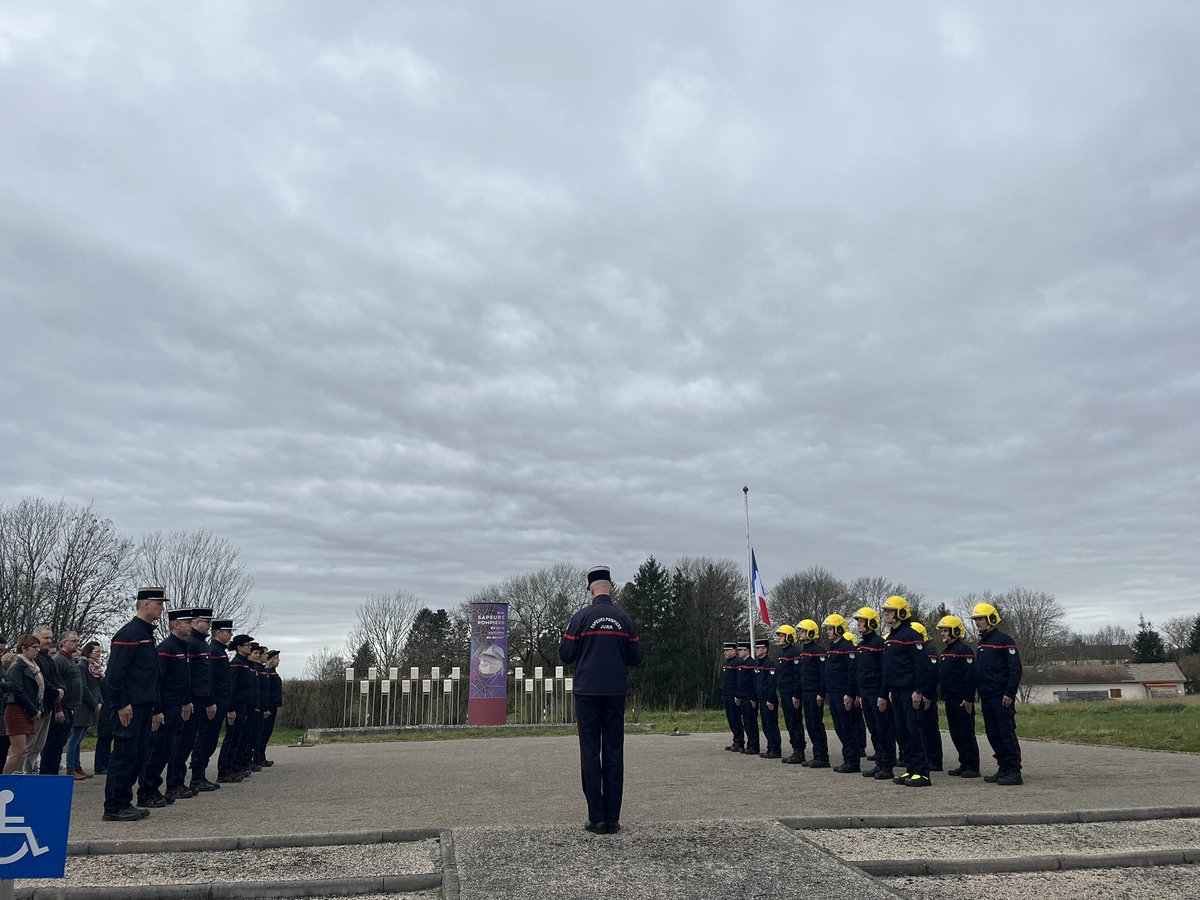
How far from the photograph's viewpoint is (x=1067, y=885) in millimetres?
5750

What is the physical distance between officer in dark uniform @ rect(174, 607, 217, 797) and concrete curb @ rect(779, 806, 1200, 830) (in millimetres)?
6934

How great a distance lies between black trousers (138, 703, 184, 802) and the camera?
9.17 meters

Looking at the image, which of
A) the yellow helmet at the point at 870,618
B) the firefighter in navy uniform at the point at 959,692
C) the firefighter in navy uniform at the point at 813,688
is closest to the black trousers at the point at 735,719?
the firefighter in navy uniform at the point at 813,688

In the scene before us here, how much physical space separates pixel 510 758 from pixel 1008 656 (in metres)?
8.63

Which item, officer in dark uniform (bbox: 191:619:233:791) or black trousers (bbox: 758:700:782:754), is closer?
officer in dark uniform (bbox: 191:619:233:791)

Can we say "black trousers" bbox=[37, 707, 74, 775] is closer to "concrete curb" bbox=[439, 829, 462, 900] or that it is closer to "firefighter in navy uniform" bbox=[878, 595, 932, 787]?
"concrete curb" bbox=[439, 829, 462, 900]

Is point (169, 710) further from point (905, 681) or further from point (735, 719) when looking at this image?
point (735, 719)

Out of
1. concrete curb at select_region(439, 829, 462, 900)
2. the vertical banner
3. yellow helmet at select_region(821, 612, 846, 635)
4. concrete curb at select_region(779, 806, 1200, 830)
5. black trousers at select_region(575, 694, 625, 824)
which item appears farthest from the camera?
the vertical banner

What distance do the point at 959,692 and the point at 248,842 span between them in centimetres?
839

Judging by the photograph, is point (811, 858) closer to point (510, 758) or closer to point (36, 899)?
point (36, 899)

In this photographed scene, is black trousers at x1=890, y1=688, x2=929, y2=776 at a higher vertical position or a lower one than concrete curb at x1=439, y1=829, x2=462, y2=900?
higher

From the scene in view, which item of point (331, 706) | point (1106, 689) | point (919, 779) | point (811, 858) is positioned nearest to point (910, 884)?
point (811, 858)

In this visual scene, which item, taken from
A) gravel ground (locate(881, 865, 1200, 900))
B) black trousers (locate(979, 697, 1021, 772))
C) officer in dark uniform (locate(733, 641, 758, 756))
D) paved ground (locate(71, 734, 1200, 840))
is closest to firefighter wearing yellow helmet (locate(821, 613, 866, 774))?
paved ground (locate(71, 734, 1200, 840))

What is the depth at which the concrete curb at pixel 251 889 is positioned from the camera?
17.9 feet
